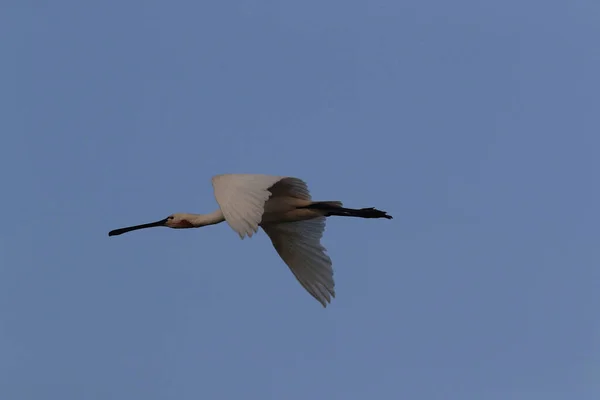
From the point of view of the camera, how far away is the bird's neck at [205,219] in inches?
623

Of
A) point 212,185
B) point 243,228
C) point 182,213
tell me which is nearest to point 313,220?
point 182,213

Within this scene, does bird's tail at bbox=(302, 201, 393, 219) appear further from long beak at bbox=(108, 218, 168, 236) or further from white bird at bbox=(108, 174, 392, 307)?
long beak at bbox=(108, 218, 168, 236)

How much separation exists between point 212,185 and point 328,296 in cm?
340

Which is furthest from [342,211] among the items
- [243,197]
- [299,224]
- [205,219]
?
[243,197]

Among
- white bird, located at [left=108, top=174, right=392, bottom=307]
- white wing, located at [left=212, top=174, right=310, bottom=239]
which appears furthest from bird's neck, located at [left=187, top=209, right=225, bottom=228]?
white wing, located at [left=212, top=174, right=310, bottom=239]

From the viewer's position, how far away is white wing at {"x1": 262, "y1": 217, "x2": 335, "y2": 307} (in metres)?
15.8

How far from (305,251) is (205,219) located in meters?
1.60

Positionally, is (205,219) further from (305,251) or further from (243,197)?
(243,197)

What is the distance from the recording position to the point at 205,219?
15977 mm

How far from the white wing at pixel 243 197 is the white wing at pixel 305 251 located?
8.13 feet

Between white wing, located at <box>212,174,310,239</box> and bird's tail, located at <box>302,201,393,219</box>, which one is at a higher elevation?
bird's tail, located at <box>302,201,393,219</box>

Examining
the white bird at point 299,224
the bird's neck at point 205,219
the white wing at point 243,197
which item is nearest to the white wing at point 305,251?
the white bird at point 299,224

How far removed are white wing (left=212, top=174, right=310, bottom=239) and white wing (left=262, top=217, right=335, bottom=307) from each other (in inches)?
97.6

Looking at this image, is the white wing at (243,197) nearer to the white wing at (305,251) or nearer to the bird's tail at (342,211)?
the bird's tail at (342,211)
